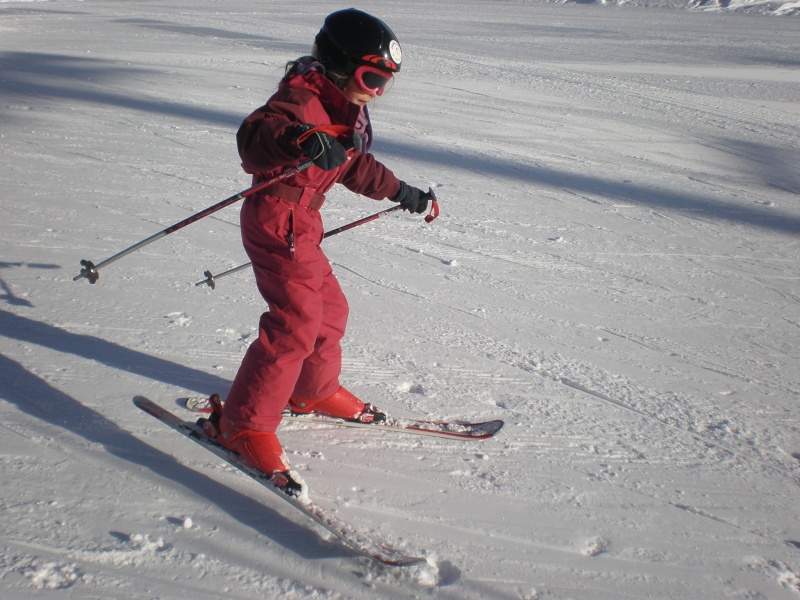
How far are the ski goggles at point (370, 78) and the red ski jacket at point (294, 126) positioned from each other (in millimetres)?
64

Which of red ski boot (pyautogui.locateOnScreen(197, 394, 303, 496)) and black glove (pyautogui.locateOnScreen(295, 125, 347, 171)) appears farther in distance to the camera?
red ski boot (pyautogui.locateOnScreen(197, 394, 303, 496))

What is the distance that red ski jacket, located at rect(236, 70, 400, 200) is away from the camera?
199 cm

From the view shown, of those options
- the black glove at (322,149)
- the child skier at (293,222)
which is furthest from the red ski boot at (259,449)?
the black glove at (322,149)

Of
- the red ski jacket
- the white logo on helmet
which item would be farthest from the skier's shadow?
the white logo on helmet

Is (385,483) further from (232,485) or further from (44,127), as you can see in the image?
(44,127)

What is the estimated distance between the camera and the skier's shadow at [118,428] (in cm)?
208

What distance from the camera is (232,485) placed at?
89.3 inches

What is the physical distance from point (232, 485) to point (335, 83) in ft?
3.90

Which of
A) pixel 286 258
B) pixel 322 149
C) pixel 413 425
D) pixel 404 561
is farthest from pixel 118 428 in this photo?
pixel 322 149

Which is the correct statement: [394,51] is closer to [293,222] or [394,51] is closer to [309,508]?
[293,222]

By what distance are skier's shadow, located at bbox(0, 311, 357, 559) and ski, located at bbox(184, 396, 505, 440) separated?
0.63ft

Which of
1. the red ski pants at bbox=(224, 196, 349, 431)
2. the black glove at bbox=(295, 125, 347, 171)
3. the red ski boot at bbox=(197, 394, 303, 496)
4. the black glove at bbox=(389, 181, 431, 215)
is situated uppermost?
the black glove at bbox=(295, 125, 347, 171)

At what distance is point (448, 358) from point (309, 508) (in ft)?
3.90

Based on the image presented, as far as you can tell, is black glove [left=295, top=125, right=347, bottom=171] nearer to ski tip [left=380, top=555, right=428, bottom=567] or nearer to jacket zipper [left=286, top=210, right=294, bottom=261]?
jacket zipper [left=286, top=210, right=294, bottom=261]
